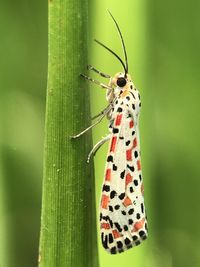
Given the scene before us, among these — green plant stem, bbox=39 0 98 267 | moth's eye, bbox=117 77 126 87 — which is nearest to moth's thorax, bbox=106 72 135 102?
moth's eye, bbox=117 77 126 87

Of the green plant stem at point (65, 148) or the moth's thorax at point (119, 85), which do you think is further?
the moth's thorax at point (119, 85)

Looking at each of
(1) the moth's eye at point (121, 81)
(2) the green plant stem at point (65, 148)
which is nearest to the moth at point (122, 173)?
(1) the moth's eye at point (121, 81)

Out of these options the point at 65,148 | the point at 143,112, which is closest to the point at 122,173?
the point at 143,112

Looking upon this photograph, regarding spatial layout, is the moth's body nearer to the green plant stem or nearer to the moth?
the moth

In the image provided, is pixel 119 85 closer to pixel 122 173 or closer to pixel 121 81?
pixel 121 81

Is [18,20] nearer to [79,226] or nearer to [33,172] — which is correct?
[33,172]

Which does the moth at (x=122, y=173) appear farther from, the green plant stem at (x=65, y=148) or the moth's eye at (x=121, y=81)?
the green plant stem at (x=65, y=148)

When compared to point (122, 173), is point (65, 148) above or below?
above
